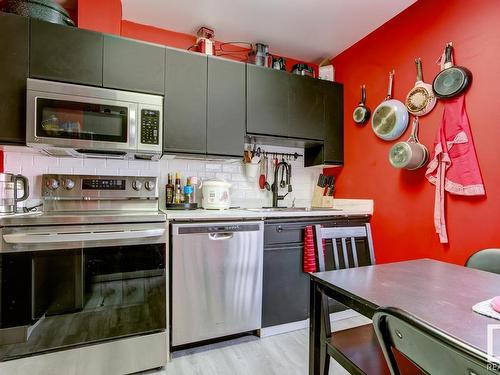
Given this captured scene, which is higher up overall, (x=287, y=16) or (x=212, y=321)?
(x=287, y=16)

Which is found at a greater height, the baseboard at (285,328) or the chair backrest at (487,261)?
the chair backrest at (487,261)

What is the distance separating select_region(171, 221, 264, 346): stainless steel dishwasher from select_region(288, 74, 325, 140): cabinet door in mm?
1059

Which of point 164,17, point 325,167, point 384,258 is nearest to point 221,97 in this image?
point 164,17

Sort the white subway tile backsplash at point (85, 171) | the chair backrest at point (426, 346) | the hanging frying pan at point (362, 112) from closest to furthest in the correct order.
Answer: the chair backrest at point (426, 346) < the white subway tile backsplash at point (85, 171) < the hanging frying pan at point (362, 112)

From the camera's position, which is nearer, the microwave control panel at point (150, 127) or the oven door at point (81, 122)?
the oven door at point (81, 122)

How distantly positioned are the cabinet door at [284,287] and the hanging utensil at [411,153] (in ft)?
3.24

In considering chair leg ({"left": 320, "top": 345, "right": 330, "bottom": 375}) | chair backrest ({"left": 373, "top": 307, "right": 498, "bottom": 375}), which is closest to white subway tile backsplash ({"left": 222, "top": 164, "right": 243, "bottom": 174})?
chair leg ({"left": 320, "top": 345, "right": 330, "bottom": 375})

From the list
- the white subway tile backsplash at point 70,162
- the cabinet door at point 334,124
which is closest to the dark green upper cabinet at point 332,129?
the cabinet door at point 334,124

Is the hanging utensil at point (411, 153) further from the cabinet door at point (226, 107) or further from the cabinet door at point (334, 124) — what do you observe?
the cabinet door at point (226, 107)

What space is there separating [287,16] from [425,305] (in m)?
2.33

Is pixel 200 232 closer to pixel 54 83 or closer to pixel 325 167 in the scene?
pixel 54 83

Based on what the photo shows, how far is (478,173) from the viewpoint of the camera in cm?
167

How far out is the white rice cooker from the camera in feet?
7.63

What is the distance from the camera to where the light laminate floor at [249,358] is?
1701 millimetres
